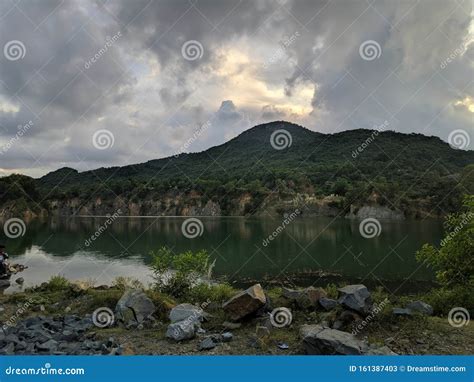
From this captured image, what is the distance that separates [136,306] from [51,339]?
2718mm

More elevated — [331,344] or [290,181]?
[290,181]

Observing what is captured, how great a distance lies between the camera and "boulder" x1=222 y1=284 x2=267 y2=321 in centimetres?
1127

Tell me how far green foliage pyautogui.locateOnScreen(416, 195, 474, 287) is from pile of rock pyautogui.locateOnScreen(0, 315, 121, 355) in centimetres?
1134

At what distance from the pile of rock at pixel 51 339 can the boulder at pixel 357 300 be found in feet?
19.7

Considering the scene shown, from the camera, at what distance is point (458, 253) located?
45.7 ft

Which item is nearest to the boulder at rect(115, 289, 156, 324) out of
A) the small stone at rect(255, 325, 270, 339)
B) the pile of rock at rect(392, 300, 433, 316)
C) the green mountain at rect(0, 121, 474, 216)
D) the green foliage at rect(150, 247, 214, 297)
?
the green foliage at rect(150, 247, 214, 297)

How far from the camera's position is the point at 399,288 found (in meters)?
25.8

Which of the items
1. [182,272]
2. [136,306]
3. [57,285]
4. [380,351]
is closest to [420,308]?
[380,351]

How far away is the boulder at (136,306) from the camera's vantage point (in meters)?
11.9

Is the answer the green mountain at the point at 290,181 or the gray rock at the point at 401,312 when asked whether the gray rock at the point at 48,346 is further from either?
the green mountain at the point at 290,181

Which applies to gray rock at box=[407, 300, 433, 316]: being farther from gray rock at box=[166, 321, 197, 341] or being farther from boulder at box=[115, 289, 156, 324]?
boulder at box=[115, 289, 156, 324]

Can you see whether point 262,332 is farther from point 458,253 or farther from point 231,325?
point 458,253

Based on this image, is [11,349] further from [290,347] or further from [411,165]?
[411,165]

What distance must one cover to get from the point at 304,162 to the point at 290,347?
164 metres
